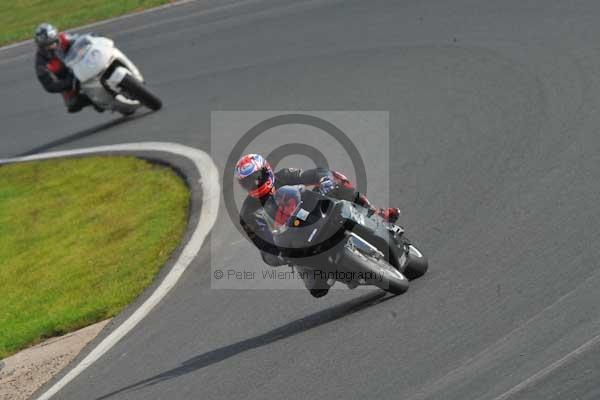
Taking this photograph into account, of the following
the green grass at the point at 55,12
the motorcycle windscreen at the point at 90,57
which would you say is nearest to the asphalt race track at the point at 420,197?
the motorcycle windscreen at the point at 90,57

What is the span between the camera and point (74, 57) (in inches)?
696

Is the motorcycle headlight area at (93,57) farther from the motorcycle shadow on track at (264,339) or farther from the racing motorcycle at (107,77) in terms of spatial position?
the motorcycle shadow on track at (264,339)

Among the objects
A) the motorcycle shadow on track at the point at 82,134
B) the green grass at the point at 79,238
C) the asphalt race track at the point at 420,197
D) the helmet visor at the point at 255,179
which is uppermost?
the helmet visor at the point at 255,179

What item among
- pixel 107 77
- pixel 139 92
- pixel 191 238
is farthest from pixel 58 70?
pixel 191 238

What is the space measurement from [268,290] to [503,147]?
11.3ft

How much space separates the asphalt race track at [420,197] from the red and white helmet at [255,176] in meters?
1.26

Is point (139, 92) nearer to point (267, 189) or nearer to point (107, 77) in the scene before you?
point (107, 77)

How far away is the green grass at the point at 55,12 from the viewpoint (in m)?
23.7

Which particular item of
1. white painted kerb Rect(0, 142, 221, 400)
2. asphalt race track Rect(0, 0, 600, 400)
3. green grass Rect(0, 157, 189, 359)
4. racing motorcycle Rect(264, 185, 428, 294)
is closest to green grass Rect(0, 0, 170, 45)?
asphalt race track Rect(0, 0, 600, 400)

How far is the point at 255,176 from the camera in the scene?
8.37 metres

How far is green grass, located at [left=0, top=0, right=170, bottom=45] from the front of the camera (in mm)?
23656

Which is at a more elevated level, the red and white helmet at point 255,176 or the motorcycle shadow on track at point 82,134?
the red and white helmet at point 255,176

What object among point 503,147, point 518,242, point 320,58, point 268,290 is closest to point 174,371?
point 268,290

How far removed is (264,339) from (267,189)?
1.31 meters
